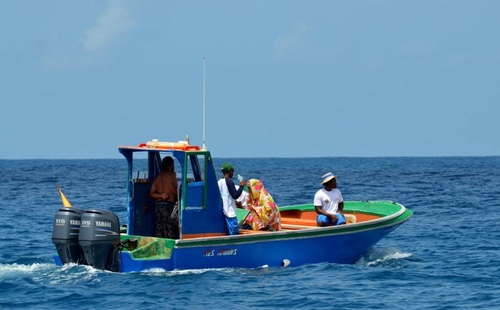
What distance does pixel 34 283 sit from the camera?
17.7 meters

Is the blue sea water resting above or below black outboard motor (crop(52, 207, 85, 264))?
below

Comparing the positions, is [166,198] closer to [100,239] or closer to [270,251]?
[100,239]

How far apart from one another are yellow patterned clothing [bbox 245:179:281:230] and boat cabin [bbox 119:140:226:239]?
969 mm

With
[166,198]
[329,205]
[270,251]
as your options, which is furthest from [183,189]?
[329,205]

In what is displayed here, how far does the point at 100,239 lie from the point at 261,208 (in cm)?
328

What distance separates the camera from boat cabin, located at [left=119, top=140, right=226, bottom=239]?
1797 centimetres

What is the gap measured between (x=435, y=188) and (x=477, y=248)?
27699 millimetres

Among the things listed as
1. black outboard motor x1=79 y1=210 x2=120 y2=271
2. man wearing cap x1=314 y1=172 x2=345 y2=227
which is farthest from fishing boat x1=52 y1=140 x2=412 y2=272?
man wearing cap x1=314 y1=172 x2=345 y2=227

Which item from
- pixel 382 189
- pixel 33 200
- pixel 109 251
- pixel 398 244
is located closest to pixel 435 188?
pixel 382 189

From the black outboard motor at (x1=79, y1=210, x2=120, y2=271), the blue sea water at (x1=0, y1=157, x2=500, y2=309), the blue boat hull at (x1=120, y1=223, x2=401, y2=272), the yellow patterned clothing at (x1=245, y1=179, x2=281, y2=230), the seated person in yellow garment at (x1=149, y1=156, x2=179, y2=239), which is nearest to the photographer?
the blue sea water at (x1=0, y1=157, x2=500, y2=309)

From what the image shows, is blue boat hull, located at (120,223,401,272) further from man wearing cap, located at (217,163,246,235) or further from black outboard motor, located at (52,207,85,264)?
black outboard motor, located at (52,207,85,264)

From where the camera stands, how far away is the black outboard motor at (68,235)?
692 inches

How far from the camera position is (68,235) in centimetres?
1758

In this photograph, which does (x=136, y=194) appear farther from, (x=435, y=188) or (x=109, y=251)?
(x=435, y=188)
